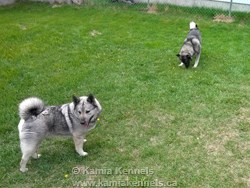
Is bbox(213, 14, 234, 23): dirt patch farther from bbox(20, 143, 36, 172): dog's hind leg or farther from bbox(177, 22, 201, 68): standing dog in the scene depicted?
bbox(20, 143, 36, 172): dog's hind leg

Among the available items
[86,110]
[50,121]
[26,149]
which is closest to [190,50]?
[86,110]

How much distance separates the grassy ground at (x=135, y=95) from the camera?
4.79 meters

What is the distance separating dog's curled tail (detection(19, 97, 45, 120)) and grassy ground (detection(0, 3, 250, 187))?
72 centimetres

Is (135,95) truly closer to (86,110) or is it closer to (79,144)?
(79,144)

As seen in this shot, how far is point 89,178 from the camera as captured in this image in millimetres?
4676

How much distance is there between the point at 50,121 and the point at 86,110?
19.3 inches

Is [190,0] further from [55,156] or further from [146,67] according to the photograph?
[55,156]

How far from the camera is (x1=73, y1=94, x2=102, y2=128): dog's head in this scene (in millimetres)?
4707

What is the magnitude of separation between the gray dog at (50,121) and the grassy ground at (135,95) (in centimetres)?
41

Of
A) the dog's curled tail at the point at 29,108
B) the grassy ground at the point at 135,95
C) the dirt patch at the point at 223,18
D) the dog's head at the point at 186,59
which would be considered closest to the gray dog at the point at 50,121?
the dog's curled tail at the point at 29,108

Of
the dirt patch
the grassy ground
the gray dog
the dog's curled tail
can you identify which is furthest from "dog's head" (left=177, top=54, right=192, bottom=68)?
the dirt patch

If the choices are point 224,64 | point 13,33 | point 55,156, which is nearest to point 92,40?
point 13,33

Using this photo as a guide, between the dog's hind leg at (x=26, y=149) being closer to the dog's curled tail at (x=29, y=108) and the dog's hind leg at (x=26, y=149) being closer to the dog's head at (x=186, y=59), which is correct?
the dog's curled tail at (x=29, y=108)

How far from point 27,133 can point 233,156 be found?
269cm
